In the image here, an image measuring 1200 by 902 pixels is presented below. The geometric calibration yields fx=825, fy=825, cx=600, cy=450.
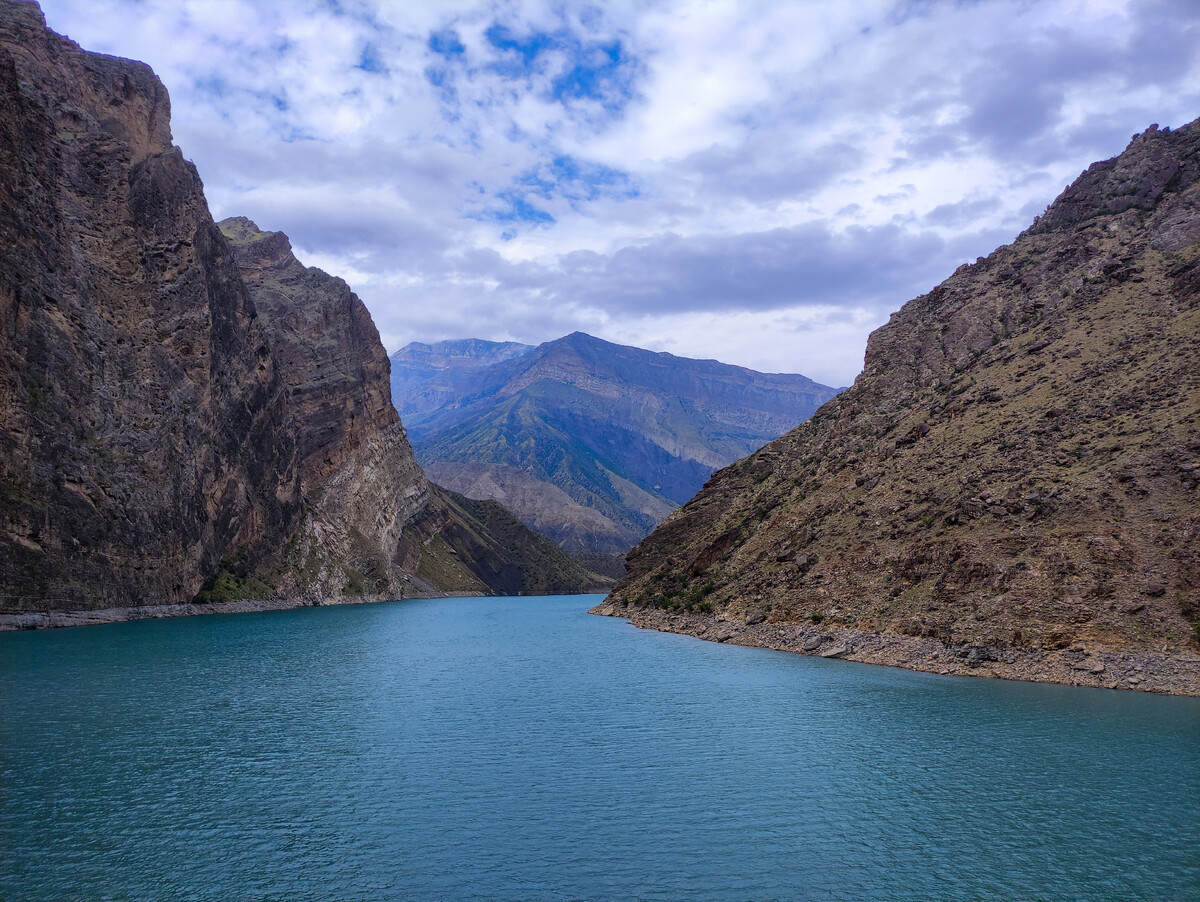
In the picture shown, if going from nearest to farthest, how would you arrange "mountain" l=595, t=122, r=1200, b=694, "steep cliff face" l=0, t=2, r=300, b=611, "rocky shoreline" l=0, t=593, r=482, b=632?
1. "mountain" l=595, t=122, r=1200, b=694
2. "rocky shoreline" l=0, t=593, r=482, b=632
3. "steep cliff face" l=0, t=2, r=300, b=611

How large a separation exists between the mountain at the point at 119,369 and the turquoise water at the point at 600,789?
146ft

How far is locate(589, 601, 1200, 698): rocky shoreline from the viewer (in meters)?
46.0

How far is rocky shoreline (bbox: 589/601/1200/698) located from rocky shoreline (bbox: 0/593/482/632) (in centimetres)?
7518

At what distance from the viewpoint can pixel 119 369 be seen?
114 m

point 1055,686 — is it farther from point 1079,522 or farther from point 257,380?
point 257,380

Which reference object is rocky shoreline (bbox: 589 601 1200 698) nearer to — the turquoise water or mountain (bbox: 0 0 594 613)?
the turquoise water

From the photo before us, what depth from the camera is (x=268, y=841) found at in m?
26.6

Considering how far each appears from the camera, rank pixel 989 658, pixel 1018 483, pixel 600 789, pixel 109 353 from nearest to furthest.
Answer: pixel 600 789 → pixel 989 658 → pixel 1018 483 → pixel 109 353

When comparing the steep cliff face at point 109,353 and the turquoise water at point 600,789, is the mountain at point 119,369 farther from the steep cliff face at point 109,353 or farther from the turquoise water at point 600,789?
the turquoise water at point 600,789

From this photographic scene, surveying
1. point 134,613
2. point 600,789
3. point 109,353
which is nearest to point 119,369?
point 109,353

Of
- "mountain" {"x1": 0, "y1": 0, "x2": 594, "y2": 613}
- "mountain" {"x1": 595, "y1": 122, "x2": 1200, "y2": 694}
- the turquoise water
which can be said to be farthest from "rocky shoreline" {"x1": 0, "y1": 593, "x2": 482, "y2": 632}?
"mountain" {"x1": 595, "y1": 122, "x2": 1200, "y2": 694}

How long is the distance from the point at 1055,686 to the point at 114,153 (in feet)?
455

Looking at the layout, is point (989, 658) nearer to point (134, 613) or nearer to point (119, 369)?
point (134, 613)

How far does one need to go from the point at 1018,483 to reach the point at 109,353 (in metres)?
112
